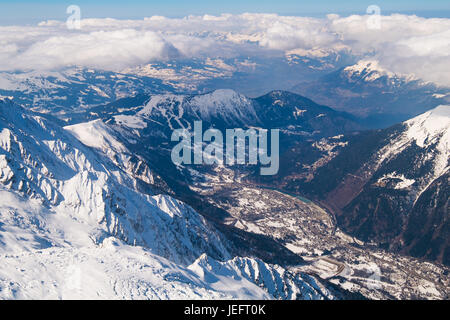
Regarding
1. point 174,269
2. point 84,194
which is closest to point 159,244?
point 84,194

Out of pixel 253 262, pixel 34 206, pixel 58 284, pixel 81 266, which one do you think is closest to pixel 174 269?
pixel 81 266

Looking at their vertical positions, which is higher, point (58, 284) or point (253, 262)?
point (58, 284)

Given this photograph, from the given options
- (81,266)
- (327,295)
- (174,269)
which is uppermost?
(81,266)

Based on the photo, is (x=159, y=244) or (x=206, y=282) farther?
(x=159, y=244)

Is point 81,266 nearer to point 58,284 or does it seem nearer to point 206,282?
point 58,284

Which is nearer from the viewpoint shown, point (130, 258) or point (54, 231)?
point (130, 258)

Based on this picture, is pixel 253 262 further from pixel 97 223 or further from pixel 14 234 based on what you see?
pixel 14 234

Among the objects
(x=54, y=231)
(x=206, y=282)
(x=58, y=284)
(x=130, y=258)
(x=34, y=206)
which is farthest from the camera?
(x=34, y=206)

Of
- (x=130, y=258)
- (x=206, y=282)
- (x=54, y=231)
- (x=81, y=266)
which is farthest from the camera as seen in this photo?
(x=54, y=231)

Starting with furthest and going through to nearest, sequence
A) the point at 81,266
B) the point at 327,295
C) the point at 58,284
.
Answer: the point at 327,295 < the point at 81,266 < the point at 58,284
